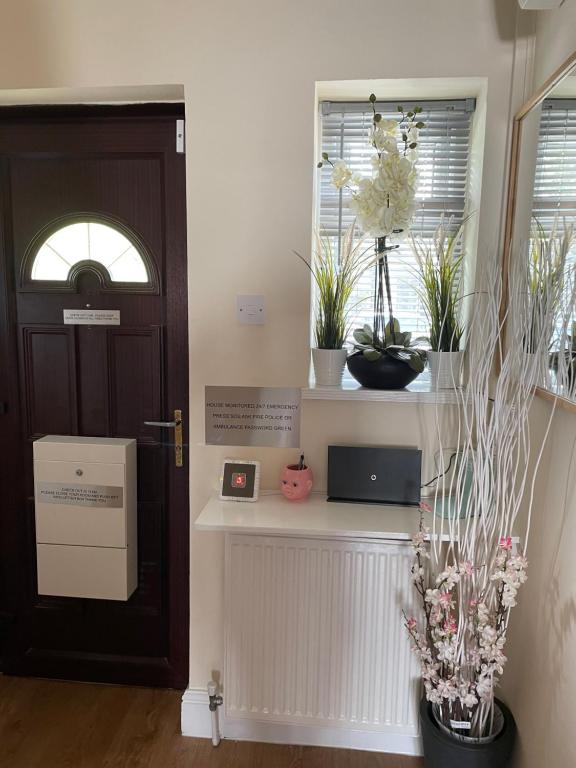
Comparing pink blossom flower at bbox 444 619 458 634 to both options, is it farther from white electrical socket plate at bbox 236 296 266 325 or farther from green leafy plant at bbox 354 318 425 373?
white electrical socket plate at bbox 236 296 266 325

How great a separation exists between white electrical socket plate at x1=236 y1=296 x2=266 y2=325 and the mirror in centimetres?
79

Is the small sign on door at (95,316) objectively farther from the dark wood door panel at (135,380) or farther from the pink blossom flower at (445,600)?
the pink blossom flower at (445,600)

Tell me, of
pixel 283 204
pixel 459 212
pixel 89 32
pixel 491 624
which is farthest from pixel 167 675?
pixel 89 32

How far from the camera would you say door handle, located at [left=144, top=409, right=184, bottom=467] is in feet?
6.98

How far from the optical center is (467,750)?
1.54m

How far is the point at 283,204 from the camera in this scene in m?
1.83

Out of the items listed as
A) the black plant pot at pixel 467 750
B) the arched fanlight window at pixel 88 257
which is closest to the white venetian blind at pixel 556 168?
the black plant pot at pixel 467 750

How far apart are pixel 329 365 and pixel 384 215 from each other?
50cm

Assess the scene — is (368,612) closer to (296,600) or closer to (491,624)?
(296,600)

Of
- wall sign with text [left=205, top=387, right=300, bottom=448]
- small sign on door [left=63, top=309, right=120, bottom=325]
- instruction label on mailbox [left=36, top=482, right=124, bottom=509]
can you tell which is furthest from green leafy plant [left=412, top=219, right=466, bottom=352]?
instruction label on mailbox [left=36, top=482, right=124, bottom=509]

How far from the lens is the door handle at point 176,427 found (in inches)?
83.8

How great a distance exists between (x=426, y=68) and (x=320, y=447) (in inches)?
48.5

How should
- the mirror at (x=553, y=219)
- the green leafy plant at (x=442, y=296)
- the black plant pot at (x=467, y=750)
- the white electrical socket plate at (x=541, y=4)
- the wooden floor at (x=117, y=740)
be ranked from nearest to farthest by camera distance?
the mirror at (x=553, y=219)
the white electrical socket plate at (x=541, y=4)
the black plant pot at (x=467, y=750)
the green leafy plant at (x=442, y=296)
the wooden floor at (x=117, y=740)

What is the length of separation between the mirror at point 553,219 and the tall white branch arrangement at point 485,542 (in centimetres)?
4
